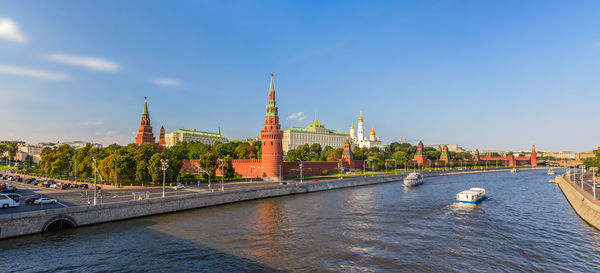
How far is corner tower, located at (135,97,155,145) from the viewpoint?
378 ft

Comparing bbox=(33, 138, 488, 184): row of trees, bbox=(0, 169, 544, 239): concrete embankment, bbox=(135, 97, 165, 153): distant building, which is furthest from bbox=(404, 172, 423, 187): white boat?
bbox=(135, 97, 165, 153): distant building

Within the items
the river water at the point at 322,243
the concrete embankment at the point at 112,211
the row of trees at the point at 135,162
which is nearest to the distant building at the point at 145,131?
the row of trees at the point at 135,162

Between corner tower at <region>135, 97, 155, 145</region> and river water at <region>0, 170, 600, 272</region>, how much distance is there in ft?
260

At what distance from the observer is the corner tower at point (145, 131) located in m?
115

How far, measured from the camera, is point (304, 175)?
103 meters

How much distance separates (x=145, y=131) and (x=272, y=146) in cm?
5434

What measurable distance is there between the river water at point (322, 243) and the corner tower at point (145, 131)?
79.2 m

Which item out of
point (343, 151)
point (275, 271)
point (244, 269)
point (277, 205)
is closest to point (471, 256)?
point (275, 271)

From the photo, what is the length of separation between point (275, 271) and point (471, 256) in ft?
54.0

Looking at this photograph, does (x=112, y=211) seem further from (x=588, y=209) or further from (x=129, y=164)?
(x=588, y=209)

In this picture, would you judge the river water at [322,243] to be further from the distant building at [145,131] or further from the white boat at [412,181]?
the distant building at [145,131]

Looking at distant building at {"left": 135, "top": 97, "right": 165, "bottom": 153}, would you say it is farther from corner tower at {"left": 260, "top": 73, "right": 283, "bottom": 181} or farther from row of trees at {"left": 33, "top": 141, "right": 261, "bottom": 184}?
corner tower at {"left": 260, "top": 73, "right": 283, "bottom": 181}

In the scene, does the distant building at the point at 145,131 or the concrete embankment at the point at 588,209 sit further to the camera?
the distant building at the point at 145,131

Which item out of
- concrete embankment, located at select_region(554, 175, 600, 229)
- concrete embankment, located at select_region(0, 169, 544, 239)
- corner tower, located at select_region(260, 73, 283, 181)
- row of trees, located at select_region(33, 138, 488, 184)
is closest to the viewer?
concrete embankment, located at select_region(0, 169, 544, 239)
